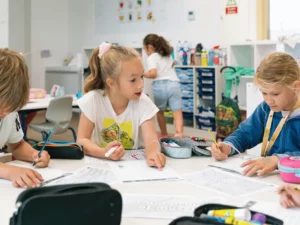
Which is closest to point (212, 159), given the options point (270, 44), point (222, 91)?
point (270, 44)

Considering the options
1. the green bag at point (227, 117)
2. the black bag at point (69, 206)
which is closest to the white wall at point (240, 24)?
the green bag at point (227, 117)

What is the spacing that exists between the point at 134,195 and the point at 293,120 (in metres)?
0.85

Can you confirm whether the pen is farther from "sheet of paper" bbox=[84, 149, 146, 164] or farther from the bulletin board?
the bulletin board

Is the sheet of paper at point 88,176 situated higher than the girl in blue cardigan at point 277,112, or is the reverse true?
the girl in blue cardigan at point 277,112

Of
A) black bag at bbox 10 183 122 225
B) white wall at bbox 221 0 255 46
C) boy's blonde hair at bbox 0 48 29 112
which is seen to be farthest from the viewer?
white wall at bbox 221 0 255 46

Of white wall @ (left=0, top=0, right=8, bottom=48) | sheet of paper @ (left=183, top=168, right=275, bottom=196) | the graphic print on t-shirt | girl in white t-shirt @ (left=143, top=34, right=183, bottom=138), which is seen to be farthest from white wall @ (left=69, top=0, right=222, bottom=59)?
sheet of paper @ (left=183, top=168, right=275, bottom=196)

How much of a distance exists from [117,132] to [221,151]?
0.55 m

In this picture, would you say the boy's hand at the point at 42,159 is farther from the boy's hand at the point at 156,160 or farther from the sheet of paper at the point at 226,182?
the sheet of paper at the point at 226,182

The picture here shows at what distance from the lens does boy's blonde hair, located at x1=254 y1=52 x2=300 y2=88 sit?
169cm

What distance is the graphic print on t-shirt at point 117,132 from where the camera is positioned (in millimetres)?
2045

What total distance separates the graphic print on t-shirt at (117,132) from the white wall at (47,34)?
18.8ft

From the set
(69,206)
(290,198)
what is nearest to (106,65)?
(290,198)

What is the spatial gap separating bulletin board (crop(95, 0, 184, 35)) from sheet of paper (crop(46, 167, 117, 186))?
4.68 metres

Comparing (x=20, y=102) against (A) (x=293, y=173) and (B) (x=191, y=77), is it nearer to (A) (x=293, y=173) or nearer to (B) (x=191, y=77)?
(A) (x=293, y=173)
